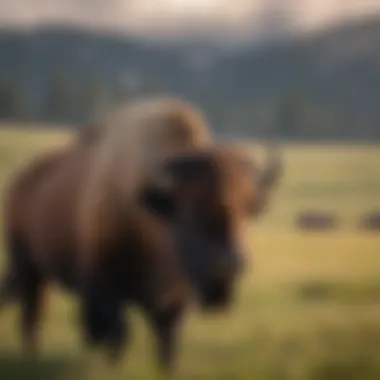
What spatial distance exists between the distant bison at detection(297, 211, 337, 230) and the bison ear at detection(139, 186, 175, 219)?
0.22 meters

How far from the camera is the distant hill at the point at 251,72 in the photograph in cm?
120

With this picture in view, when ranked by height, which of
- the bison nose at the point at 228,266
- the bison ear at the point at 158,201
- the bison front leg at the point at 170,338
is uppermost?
the bison ear at the point at 158,201

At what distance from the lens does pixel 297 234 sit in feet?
3.83

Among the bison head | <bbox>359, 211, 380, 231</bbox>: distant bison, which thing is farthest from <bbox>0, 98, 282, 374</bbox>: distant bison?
<bbox>359, 211, 380, 231</bbox>: distant bison

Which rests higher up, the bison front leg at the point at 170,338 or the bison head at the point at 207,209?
the bison head at the point at 207,209

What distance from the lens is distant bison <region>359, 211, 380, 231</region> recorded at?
46.7 inches

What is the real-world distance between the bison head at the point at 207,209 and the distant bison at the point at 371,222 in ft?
0.65

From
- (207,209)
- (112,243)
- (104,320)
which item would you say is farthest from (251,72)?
(104,320)

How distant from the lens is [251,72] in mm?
1211

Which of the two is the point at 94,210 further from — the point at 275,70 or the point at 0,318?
the point at 275,70

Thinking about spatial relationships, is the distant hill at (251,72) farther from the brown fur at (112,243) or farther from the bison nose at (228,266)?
the bison nose at (228,266)

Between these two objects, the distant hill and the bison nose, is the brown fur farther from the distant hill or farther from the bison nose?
the distant hill

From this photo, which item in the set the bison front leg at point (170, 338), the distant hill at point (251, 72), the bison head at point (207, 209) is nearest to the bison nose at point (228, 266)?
the bison head at point (207, 209)

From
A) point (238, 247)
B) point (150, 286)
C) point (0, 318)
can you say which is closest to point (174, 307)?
point (150, 286)
